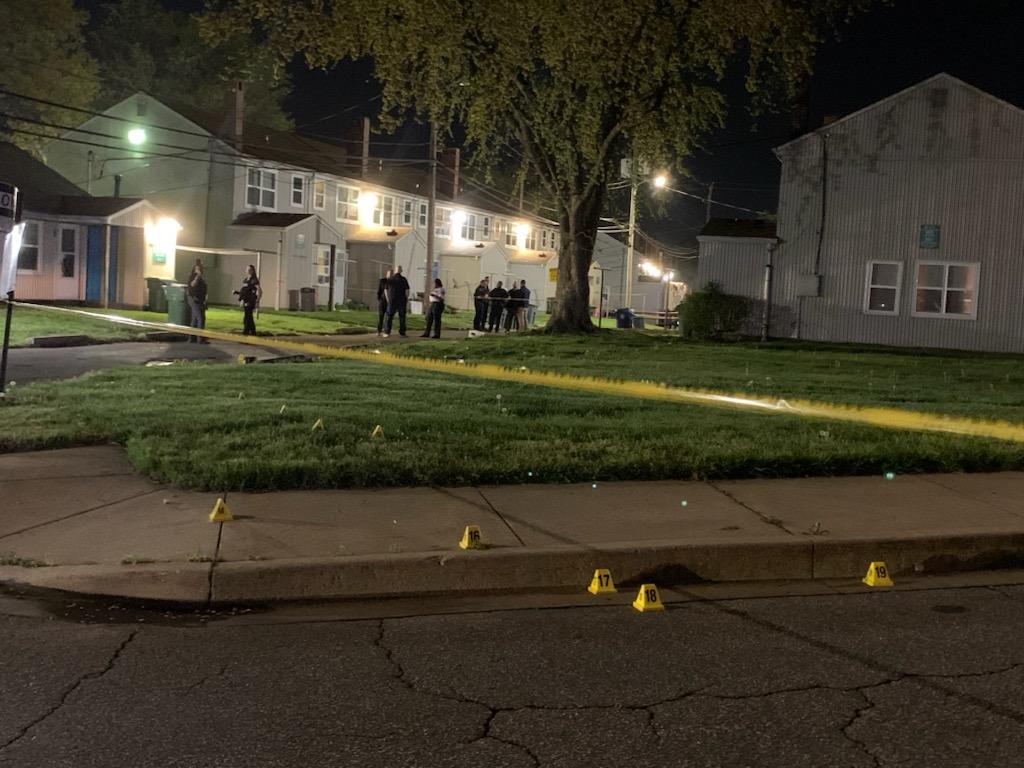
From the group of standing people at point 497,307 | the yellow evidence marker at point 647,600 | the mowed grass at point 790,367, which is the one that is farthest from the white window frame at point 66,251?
the yellow evidence marker at point 647,600

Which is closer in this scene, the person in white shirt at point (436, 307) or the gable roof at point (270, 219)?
the person in white shirt at point (436, 307)

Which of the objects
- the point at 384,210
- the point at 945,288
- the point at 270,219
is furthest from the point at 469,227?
the point at 945,288

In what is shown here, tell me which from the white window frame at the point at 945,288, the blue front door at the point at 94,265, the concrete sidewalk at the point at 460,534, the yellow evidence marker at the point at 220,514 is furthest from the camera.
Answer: the blue front door at the point at 94,265

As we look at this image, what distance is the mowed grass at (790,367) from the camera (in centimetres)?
1398

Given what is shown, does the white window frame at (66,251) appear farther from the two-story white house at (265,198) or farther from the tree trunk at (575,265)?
the tree trunk at (575,265)

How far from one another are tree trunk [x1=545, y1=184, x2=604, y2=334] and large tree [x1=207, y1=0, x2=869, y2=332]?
0.10ft

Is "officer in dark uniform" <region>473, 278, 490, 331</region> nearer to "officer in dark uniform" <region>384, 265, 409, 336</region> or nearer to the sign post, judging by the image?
"officer in dark uniform" <region>384, 265, 409, 336</region>

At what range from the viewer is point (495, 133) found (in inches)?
1129

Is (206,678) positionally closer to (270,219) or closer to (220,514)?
(220,514)

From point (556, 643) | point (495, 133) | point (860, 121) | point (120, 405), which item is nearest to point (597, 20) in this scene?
point (495, 133)

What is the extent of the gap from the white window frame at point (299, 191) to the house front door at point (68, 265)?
15.1 meters

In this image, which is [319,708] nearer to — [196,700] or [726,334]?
[196,700]

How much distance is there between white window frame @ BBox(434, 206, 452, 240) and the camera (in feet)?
186

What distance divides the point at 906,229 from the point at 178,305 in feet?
57.5
